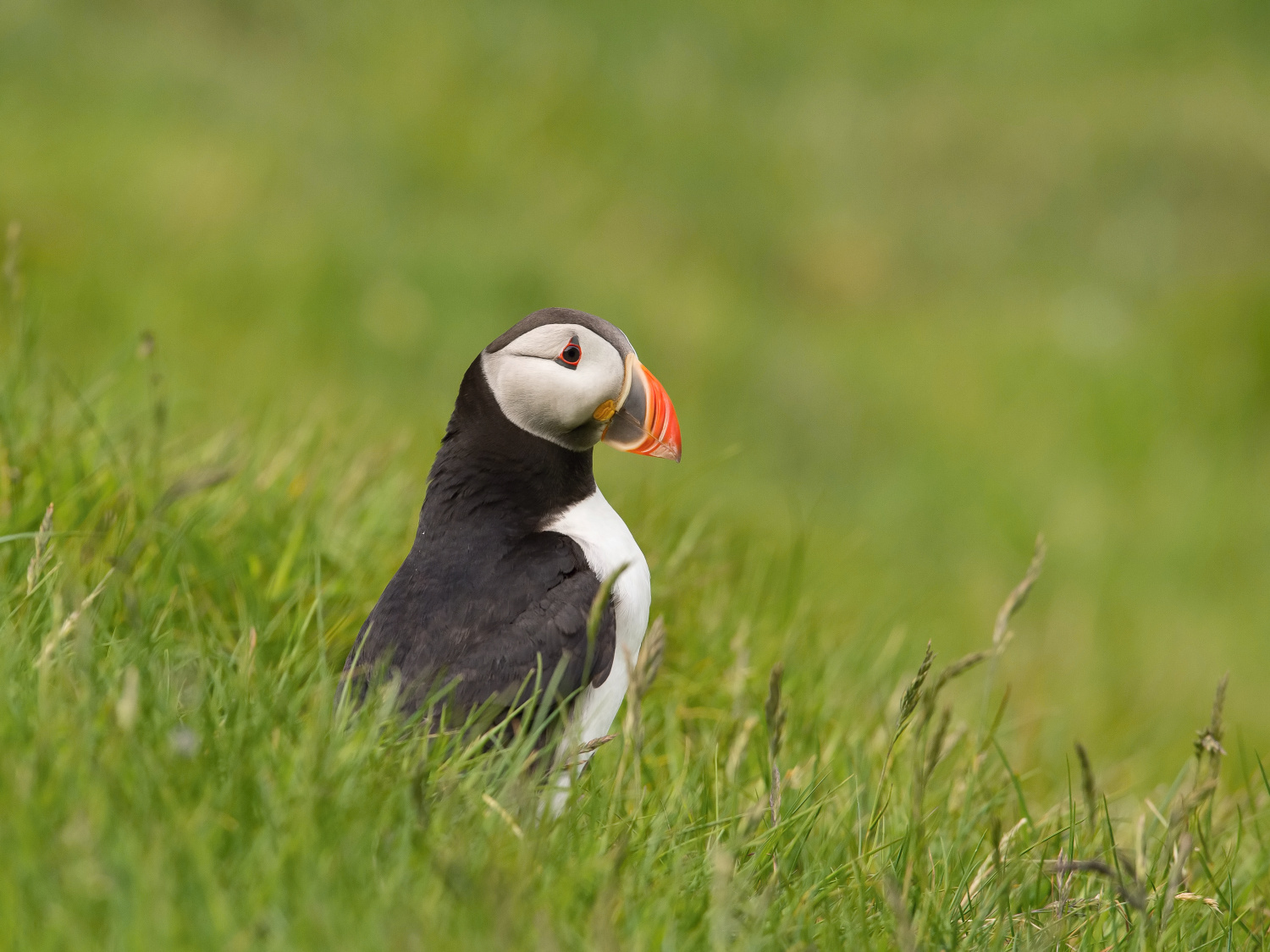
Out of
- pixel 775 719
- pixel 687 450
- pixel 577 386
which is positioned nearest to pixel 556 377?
pixel 577 386

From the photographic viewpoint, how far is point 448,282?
9.33m

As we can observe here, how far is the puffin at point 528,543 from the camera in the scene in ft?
9.27

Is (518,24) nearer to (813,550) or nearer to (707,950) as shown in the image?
(813,550)

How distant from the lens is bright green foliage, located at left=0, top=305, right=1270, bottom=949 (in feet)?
5.74

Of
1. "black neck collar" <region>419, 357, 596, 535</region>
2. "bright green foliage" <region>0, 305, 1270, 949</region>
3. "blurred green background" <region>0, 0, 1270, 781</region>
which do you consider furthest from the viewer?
"blurred green background" <region>0, 0, 1270, 781</region>

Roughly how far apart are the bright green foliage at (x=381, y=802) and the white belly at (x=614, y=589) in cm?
20

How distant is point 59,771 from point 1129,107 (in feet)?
48.1

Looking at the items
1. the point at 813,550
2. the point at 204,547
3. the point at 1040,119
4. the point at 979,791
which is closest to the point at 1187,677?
the point at 813,550

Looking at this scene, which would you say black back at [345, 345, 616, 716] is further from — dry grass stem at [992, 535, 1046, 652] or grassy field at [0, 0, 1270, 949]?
dry grass stem at [992, 535, 1046, 652]

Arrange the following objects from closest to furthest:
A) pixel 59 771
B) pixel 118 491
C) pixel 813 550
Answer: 1. pixel 59 771
2. pixel 118 491
3. pixel 813 550

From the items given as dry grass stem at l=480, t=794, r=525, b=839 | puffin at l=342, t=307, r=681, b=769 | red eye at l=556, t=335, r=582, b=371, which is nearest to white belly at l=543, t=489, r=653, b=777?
puffin at l=342, t=307, r=681, b=769

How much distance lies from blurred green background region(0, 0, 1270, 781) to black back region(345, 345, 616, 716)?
4.18 feet

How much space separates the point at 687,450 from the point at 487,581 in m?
5.52

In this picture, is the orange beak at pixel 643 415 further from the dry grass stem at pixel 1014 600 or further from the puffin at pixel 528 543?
the dry grass stem at pixel 1014 600
